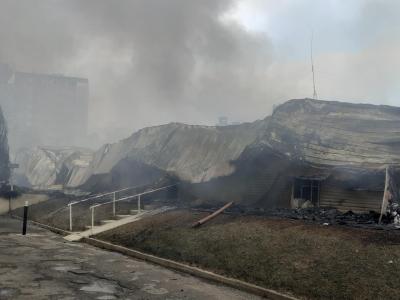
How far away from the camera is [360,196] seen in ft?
46.1

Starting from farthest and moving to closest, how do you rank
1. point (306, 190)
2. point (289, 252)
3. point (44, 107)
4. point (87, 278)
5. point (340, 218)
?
point (44, 107) < point (306, 190) < point (340, 218) < point (289, 252) < point (87, 278)

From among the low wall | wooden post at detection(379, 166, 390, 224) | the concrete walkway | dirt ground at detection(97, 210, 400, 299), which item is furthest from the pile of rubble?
the low wall

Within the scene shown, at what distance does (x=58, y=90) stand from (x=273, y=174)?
3100 inches

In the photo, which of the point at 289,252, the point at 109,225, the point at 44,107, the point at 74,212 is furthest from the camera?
the point at 44,107

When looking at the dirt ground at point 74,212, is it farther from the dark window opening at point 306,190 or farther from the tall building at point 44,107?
the tall building at point 44,107

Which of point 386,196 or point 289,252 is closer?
point 289,252

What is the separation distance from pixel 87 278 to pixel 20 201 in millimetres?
16785

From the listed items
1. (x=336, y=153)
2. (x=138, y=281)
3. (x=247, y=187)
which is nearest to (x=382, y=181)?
(x=336, y=153)

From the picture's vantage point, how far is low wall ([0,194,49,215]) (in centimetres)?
2237

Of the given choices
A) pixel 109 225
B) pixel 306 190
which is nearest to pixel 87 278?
pixel 109 225

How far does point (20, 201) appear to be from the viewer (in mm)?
22906

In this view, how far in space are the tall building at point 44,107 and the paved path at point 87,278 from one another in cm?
6068

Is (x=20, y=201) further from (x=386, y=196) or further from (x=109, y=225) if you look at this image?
(x=386, y=196)

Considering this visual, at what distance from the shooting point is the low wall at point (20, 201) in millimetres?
22372
